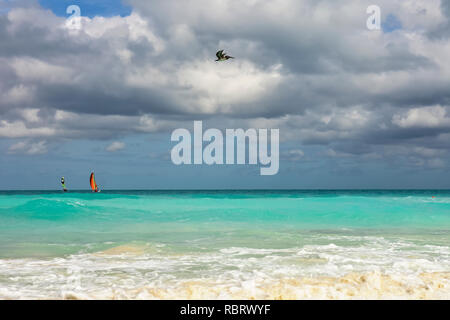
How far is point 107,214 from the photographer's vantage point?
22.3m

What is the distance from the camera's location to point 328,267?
7410mm

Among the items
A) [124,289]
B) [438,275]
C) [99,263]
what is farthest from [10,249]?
[438,275]

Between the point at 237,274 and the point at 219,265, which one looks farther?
the point at 219,265

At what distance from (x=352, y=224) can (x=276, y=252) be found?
30.4 feet

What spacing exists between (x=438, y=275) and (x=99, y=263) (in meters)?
6.06

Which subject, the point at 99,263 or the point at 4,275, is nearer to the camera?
the point at 4,275
